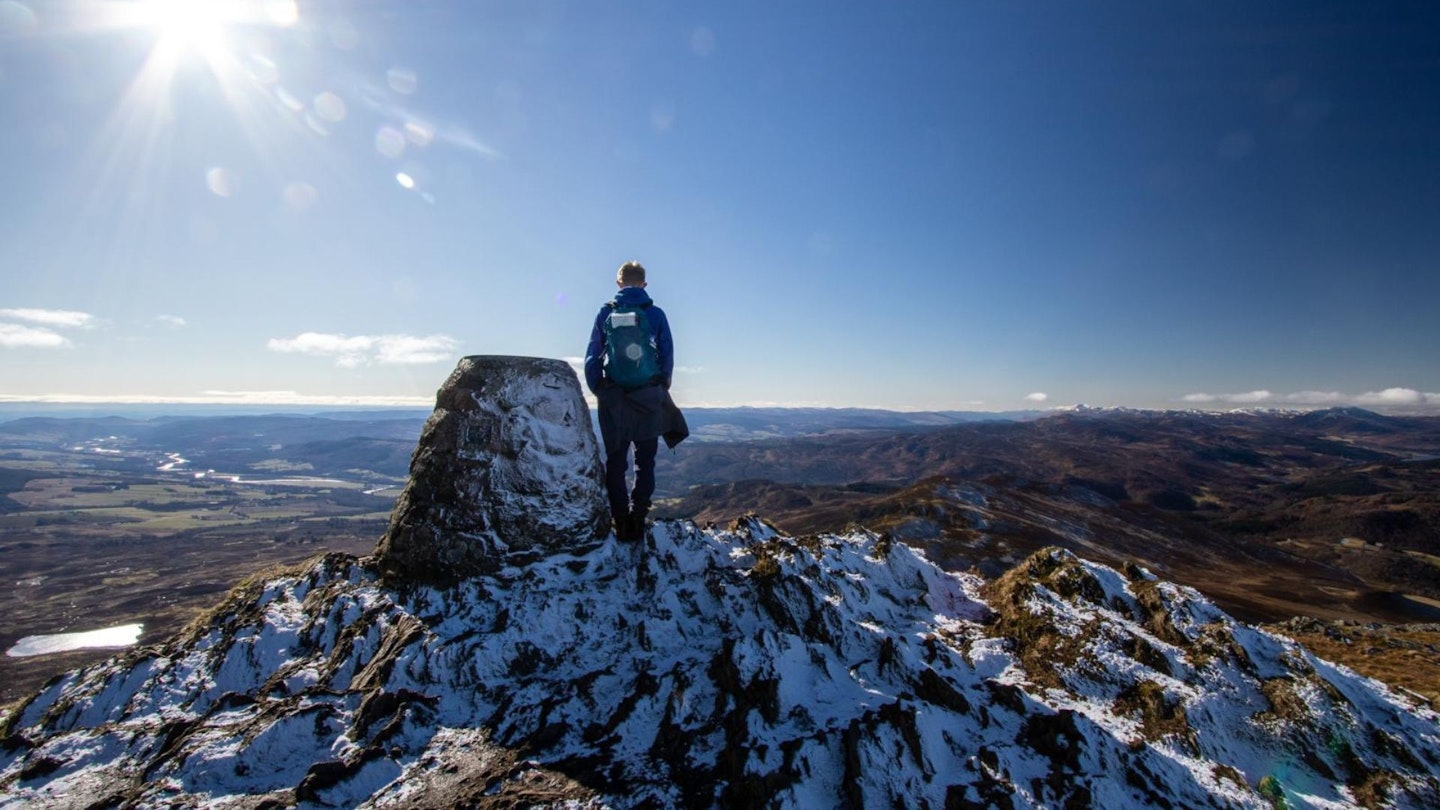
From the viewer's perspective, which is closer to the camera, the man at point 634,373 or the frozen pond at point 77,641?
the man at point 634,373

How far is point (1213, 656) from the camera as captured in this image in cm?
960

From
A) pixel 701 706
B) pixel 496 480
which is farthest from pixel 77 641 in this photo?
pixel 701 706

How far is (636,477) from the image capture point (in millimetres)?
12531

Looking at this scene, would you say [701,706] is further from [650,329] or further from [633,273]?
[633,273]

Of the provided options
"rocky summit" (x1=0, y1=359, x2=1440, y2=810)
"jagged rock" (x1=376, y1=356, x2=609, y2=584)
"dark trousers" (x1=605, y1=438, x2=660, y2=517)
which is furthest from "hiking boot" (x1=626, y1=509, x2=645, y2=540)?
"jagged rock" (x1=376, y1=356, x2=609, y2=584)

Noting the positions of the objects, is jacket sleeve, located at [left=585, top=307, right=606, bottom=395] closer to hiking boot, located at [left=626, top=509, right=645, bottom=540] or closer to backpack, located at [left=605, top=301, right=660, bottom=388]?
backpack, located at [left=605, top=301, right=660, bottom=388]

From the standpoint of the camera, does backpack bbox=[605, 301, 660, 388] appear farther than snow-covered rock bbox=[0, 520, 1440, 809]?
Yes

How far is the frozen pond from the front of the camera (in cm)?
9194

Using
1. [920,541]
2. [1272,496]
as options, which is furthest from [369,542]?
[1272,496]

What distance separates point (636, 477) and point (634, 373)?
2.56m

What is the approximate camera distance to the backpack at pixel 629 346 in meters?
11.5

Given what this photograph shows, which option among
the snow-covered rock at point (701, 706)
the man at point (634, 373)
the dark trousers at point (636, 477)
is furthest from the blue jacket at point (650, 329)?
the snow-covered rock at point (701, 706)

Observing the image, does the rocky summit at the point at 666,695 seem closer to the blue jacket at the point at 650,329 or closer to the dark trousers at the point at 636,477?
the dark trousers at the point at 636,477

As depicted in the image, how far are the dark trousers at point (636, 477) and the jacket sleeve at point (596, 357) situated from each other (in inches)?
64.9
